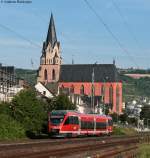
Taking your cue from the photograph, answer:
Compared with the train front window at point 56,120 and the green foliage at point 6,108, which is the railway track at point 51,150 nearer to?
the green foliage at point 6,108

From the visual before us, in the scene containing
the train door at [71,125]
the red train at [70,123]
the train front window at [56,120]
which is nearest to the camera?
the train front window at [56,120]

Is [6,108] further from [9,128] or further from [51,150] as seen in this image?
[51,150]

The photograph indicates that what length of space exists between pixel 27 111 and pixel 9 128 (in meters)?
5.99

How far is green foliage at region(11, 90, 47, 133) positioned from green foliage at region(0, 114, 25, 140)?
5.68ft

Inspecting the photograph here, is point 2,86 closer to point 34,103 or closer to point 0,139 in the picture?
point 34,103

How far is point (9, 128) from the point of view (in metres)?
53.6

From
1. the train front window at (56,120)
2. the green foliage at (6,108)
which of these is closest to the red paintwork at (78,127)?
the train front window at (56,120)

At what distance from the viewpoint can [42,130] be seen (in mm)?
65562

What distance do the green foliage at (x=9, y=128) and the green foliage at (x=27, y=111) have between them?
1.73 meters

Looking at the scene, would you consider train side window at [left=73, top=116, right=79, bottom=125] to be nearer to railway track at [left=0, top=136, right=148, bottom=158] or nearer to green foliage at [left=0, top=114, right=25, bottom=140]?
green foliage at [left=0, top=114, right=25, bottom=140]

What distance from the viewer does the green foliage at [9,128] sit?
171 feet

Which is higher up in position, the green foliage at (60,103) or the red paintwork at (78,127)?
the green foliage at (60,103)

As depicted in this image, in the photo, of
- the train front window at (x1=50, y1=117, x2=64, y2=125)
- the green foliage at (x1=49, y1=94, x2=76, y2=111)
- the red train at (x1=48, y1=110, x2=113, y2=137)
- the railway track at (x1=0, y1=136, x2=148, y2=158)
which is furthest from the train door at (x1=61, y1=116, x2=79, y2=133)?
the green foliage at (x1=49, y1=94, x2=76, y2=111)

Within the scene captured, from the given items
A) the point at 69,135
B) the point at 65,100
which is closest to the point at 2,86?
Answer: the point at 65,100
